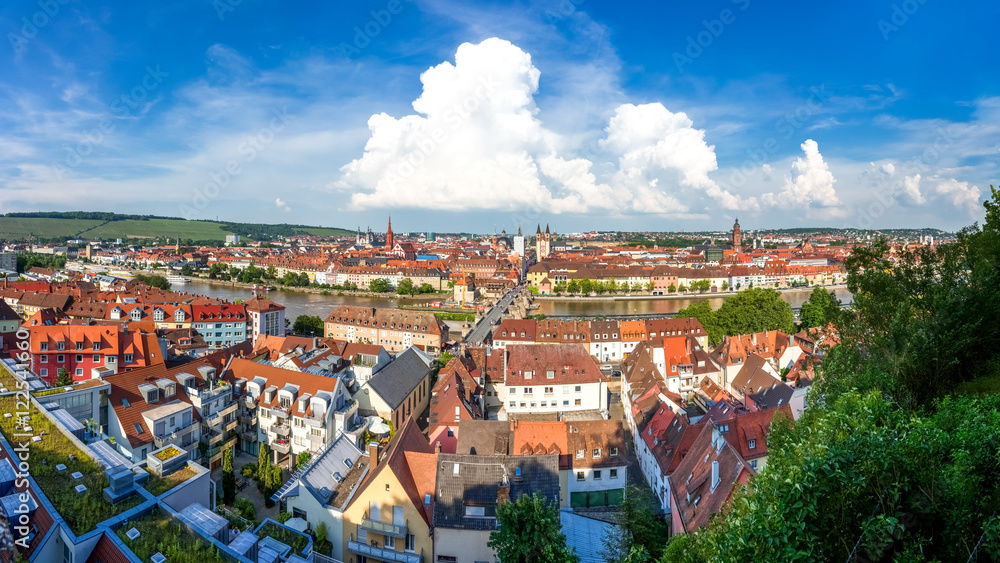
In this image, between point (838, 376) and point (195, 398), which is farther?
point (195, 398)

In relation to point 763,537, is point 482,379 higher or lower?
lower

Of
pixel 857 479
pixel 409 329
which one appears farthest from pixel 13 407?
pixel 409 329

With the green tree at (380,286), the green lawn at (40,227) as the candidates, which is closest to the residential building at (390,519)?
the green tree at (380,286)

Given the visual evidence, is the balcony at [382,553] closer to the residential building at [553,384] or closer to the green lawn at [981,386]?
the green lawn at [981,386]

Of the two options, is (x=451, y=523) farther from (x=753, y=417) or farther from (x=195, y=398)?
(x=195, y=398)

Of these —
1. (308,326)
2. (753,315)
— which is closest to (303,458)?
(308,326)

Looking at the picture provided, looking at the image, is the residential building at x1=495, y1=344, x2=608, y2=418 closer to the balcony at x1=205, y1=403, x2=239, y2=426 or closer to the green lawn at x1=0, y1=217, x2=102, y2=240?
the balcony at x1=205, y1=403, x2=239, y2=426

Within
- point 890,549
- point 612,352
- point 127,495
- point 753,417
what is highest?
point 890,549
